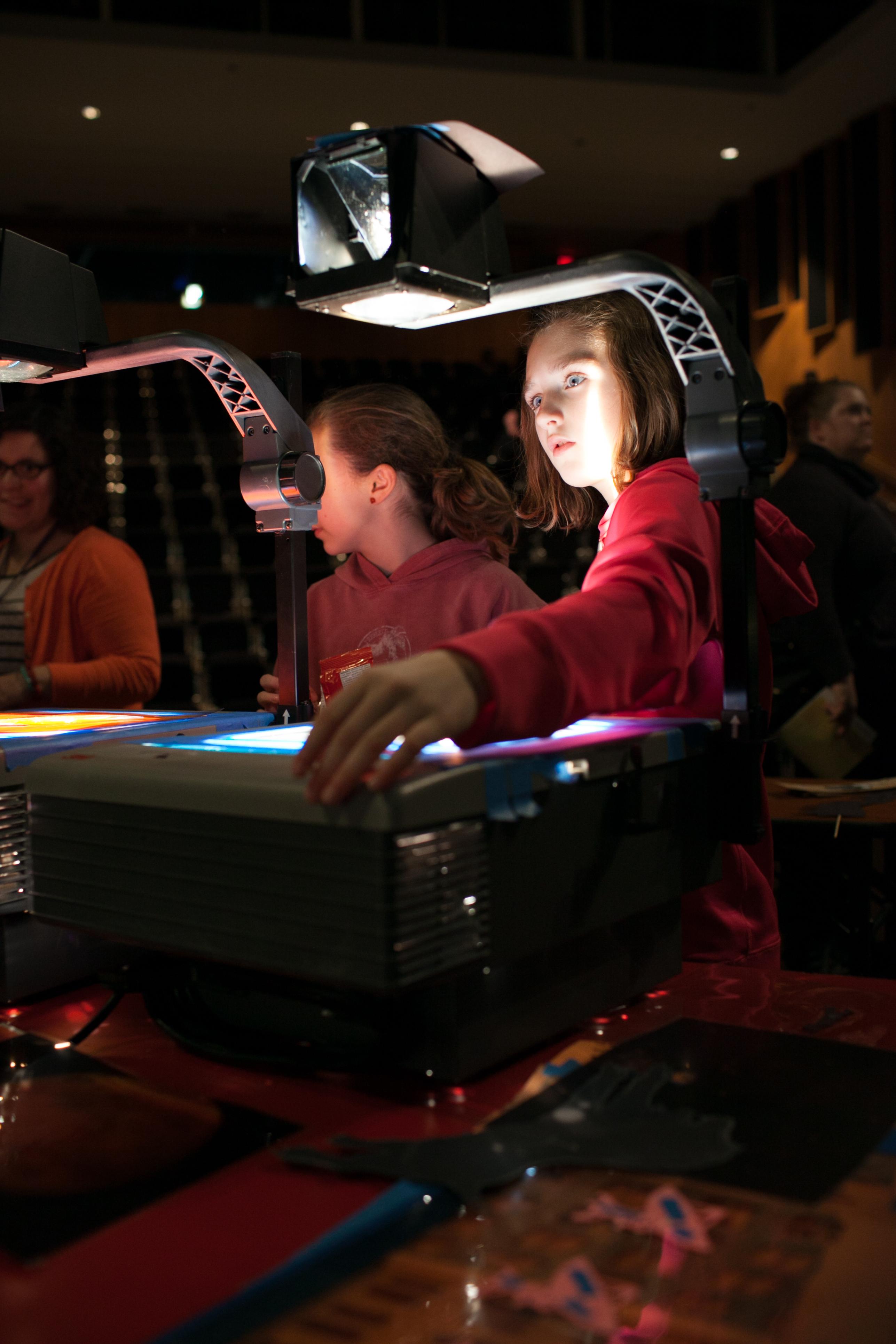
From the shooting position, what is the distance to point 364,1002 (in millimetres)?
691

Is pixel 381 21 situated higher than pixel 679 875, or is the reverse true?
pixel 381 21

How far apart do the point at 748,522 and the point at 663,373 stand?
0.28m

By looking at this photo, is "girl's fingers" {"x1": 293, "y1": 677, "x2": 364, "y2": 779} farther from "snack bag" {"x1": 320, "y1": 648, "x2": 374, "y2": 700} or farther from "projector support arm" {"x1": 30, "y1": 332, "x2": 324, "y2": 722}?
"snack bag" {"x1": 320, "y1": 648, "x2": 374, "y2": 700}

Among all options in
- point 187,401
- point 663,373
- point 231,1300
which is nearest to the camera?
point 231,1300

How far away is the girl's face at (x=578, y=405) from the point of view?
106 cm

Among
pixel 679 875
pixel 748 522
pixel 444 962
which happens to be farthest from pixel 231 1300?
pixel 748 522

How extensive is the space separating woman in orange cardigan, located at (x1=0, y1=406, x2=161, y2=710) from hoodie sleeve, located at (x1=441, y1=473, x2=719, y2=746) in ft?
4.10

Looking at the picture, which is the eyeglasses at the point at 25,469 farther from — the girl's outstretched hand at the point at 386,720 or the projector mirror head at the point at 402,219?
Answer: the girl's outstretched hand at the point at 386,720

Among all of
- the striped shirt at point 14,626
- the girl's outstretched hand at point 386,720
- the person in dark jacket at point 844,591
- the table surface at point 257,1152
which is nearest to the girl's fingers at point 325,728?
the girl's outstretched hand at point 386,720

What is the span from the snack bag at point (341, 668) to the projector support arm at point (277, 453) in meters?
0.19

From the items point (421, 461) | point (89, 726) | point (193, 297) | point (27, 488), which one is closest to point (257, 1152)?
point (89, 726)

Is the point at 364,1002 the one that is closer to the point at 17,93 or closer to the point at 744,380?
the point at 744,380

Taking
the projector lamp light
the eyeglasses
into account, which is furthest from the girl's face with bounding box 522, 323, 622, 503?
the projector lamp light

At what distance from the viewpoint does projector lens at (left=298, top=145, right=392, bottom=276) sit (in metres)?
0.82
